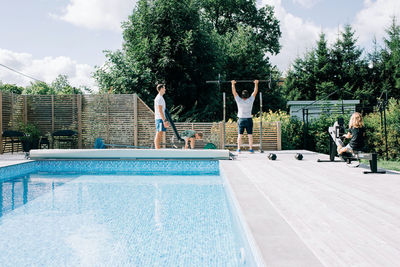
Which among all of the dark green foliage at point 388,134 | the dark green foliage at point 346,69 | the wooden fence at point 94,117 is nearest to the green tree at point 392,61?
the dark green foliage at point 346,69

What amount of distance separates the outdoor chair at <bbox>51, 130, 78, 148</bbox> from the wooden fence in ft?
0.76

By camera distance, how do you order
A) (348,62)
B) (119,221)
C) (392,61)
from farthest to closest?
(348,62) → (392,61) → (119,221)

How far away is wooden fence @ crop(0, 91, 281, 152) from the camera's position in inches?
453

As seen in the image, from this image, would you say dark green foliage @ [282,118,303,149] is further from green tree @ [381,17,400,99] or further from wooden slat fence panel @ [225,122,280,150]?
green tree @ [381,17,400,99]

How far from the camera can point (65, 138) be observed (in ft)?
38.3

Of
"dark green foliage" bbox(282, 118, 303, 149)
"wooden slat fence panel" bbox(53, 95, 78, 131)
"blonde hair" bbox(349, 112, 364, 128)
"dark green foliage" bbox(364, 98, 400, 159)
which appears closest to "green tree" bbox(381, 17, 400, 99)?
"dark green foliage" bbox(364, 98, 400, 159)

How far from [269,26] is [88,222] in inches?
1078

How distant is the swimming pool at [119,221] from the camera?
2.75 m

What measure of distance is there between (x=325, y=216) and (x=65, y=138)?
1079 cm

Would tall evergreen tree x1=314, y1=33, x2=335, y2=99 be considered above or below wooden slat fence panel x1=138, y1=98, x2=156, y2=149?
above

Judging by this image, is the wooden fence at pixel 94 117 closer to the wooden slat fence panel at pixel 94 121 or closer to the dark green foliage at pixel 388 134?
the wooden slat fence panel at pixel 94 121

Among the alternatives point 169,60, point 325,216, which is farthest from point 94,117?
point 325,216

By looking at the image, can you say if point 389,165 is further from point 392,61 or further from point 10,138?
point 392,61

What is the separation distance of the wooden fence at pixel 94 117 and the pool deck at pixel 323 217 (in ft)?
23.5
